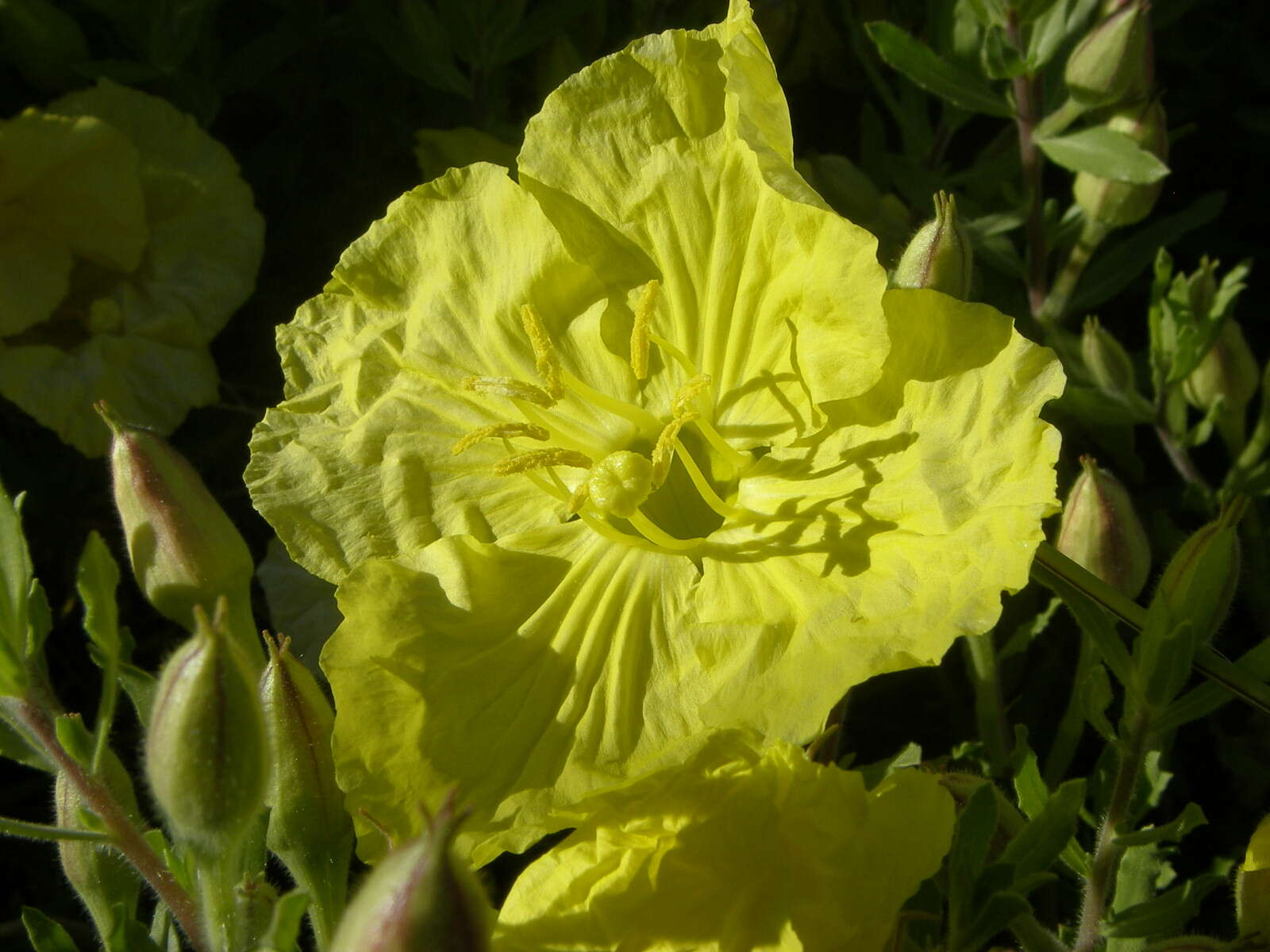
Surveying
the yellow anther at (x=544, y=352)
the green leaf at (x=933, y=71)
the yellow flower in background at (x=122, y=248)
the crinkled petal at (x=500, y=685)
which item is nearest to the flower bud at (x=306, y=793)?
the crinkled petal at (x=500, y=685)

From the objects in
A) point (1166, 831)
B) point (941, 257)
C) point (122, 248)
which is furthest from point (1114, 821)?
point (122, 248)

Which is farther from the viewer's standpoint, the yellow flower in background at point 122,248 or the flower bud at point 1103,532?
the yellow flower in background at point 122,248

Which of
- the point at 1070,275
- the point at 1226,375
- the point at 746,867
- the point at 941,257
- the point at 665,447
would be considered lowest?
the point at 1226,375

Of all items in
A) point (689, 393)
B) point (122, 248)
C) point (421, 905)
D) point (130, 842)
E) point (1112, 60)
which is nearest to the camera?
point (421, 905)

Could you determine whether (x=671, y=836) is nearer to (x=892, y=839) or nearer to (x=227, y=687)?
(x=892, y=839)

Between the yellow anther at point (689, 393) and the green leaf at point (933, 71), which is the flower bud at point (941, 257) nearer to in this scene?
the yellow anther at point (689, 393)

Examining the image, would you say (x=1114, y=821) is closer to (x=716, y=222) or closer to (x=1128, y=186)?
(x=716, y=222)

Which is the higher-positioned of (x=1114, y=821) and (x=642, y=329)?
(x=642, y=329)
